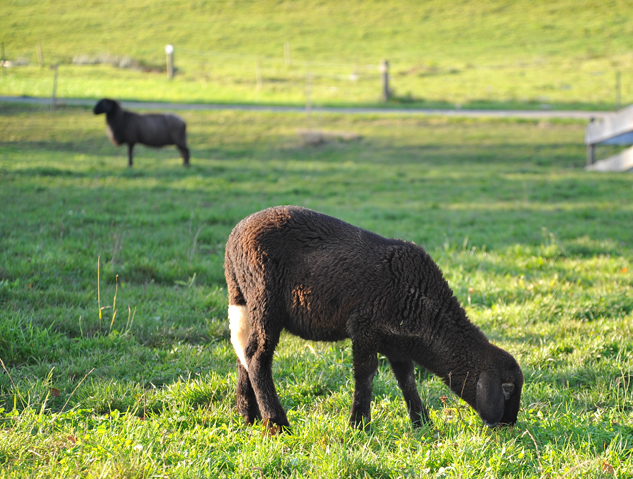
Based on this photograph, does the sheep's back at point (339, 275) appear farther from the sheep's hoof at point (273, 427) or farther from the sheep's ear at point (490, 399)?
the sheep's hoof at point (273, 427)

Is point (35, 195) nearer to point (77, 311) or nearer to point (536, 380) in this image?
point (77, 311)

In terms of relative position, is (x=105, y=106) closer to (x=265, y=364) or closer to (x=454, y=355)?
(x=265, y=364)

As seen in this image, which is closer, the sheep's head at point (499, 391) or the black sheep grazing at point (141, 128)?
the sheep's head at point (499, 391)

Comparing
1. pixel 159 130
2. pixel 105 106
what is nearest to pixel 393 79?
pixel 159 130

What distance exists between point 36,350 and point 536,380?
404 cm

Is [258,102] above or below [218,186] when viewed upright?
above

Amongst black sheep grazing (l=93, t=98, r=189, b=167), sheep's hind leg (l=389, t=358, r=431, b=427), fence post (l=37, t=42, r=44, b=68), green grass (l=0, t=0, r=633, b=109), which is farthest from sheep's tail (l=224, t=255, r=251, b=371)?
fence post (l=37, t=42, r=44, b=68)

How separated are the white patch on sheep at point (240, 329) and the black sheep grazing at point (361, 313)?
0.13 ft

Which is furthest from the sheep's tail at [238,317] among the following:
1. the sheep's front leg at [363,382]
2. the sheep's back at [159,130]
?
the sheep's back at [159,130]

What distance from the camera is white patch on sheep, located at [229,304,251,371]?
3.71 metres

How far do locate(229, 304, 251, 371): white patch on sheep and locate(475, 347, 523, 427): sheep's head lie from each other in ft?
5.13

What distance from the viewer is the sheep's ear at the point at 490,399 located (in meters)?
3.37

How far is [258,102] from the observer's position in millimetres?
24875

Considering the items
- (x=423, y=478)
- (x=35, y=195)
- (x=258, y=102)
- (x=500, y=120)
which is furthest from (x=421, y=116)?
(x=423, y=478)
